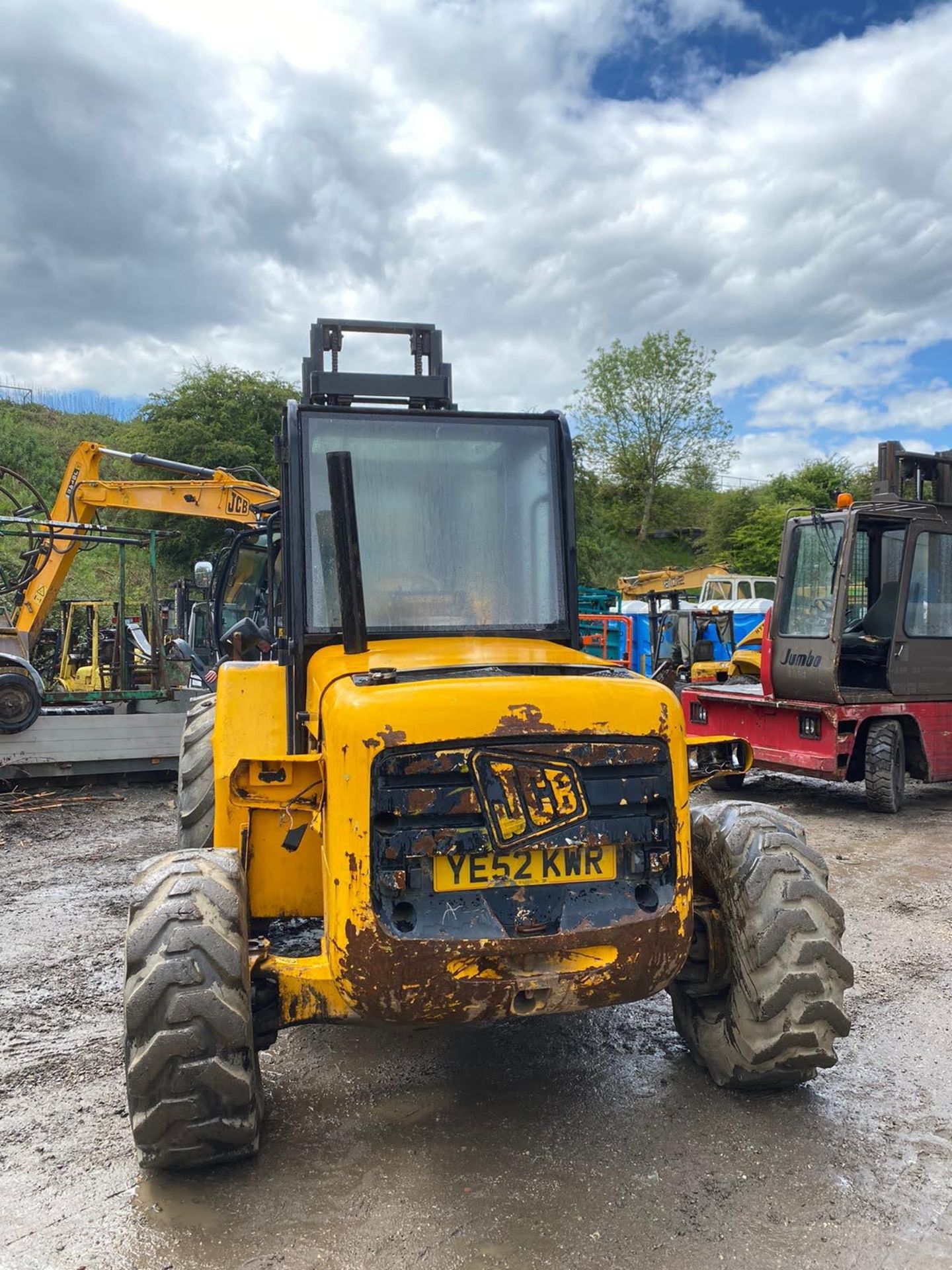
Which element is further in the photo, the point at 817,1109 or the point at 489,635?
the point at 489,635

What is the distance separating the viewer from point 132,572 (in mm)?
27844

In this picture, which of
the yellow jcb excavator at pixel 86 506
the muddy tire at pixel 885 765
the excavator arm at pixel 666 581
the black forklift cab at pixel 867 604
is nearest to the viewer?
the muddy tire at pixel 885 765

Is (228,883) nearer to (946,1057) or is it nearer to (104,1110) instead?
(104,1110)

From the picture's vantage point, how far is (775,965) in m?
3.39

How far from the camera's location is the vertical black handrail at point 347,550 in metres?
3.02

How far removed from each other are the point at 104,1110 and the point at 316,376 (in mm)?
2980

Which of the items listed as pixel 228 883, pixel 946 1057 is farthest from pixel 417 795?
pixel 946 1057

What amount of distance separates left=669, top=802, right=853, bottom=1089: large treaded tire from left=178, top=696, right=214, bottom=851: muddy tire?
2.04m

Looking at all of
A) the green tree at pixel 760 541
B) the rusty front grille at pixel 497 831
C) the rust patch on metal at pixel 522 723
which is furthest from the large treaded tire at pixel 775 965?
the green tree at pixel 760 541

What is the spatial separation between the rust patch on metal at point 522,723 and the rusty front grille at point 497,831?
35 mm

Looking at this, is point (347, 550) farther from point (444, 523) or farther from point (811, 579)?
point (811, 579)

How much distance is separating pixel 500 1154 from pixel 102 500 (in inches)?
373

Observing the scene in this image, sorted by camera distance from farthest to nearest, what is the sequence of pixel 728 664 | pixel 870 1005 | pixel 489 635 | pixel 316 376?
1. pixel 728 664
2. pixel 870 1005
3. pixel 316 376
4. pixel 489 635

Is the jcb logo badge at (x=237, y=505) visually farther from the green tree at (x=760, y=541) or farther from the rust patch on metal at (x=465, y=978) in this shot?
the green tree at (x=760, y=541)
